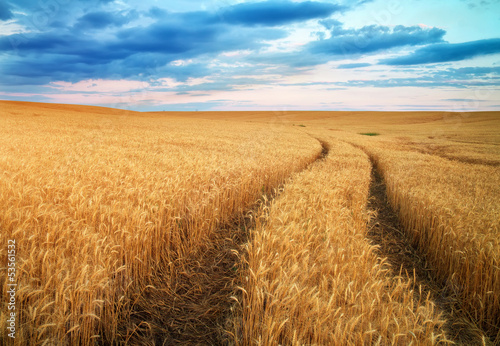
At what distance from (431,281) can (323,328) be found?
9.58ft

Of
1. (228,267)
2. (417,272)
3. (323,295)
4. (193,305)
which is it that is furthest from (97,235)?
(417,272)

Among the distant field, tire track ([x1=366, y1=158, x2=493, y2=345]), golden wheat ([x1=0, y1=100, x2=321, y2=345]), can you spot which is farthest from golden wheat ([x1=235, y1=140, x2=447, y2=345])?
golden wheat ([x1=0, y1=100, x2=321, y2=345])

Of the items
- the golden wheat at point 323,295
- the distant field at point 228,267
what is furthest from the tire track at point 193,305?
the golden wheat at point 323,295

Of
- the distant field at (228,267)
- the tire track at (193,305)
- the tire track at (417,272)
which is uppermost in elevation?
the distant field at (228,267)

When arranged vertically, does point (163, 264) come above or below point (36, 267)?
below

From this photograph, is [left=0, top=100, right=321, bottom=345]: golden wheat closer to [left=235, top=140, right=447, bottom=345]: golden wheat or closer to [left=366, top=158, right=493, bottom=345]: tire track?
[left=235, top=140, right=447, bottom=345]: golden wheat

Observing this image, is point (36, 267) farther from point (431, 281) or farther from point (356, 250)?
point (431, 281)

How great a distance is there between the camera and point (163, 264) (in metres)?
4.13

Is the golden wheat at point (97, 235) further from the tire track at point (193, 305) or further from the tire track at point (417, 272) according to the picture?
the tire track at point (417, 272)

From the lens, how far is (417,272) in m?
4.53

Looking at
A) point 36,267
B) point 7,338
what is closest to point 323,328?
point 7,338

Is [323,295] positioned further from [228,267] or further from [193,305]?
[228,267]

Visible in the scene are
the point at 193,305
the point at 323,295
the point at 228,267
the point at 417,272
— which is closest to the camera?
the point at 323,295

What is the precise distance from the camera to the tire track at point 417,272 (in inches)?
121
